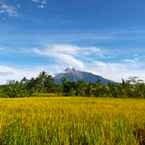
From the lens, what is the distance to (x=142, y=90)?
7950 centimetres

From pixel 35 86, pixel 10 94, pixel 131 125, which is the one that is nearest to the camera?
pixel 131 125

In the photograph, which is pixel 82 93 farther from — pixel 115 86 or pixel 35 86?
pixel 35 86

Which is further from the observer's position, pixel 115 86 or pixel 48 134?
pixel 115 86

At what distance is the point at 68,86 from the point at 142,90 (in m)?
19.6

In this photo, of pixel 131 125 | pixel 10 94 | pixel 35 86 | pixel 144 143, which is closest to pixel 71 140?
pixel 144 143

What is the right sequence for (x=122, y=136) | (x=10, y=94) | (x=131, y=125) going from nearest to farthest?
1. (x=122, y=136)
2. (x=131, y=125)
3. (x=10, y=94)

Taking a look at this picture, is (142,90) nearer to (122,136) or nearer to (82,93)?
(82,93)

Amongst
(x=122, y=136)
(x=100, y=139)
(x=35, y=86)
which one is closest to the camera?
(x=100, y=139)

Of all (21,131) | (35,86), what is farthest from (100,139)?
(35,86)

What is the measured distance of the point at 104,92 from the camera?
80.0m

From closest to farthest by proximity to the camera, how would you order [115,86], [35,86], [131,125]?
1. [131,125]
2. [115,86]
3. [35,86]

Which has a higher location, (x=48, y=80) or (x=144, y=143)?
(x=48, y=80)

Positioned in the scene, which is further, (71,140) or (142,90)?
(142,90)

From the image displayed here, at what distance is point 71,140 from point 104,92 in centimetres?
7332
